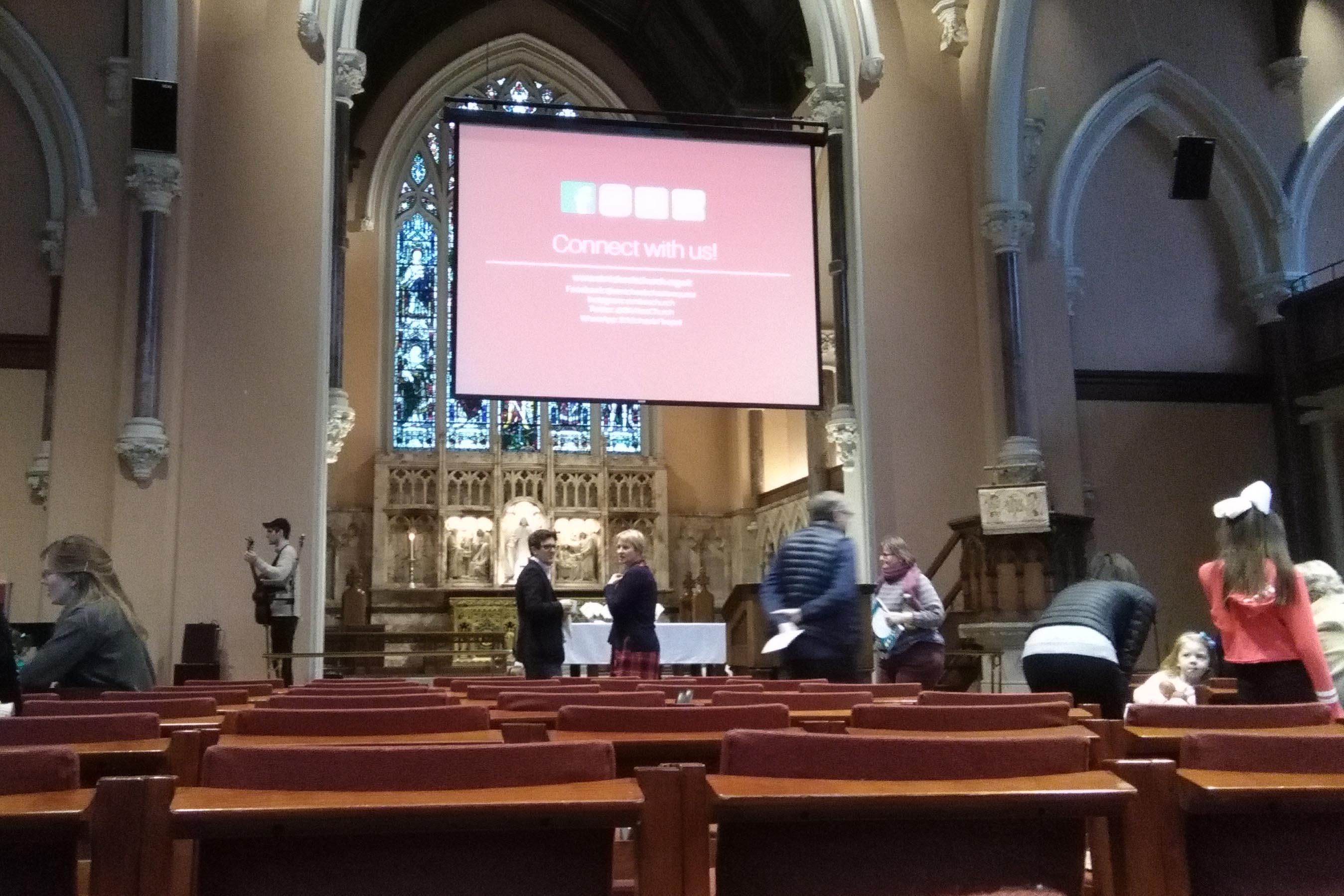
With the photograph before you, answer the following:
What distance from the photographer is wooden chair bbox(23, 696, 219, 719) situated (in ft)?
8.50

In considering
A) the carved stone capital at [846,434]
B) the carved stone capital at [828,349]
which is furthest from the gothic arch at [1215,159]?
the carved stone capital at [846,434]

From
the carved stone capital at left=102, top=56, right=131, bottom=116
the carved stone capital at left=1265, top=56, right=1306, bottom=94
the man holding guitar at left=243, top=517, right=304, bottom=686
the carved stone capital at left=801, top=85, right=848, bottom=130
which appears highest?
the carved stone capital at left=1265, top=56, right=1306, bottom=94

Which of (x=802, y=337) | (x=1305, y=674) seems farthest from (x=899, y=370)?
(x=1305, y=674)

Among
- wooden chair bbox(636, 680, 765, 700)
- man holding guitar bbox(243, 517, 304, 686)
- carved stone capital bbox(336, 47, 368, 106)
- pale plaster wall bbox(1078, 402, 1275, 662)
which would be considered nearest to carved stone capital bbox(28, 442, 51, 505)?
man holding guitar bbox(243, 517, 304, 686)

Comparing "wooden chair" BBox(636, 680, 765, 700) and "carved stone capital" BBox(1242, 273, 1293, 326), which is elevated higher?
"carved stone capital" BBox(1242, 273, 1293, 326)

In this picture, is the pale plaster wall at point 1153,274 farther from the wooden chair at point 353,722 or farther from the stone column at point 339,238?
the wooden chair at point 353,722

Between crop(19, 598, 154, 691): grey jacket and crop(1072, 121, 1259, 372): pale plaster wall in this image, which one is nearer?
crop(19, 598, 154, 691): grey jacket

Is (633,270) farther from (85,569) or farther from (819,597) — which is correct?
(85,569)

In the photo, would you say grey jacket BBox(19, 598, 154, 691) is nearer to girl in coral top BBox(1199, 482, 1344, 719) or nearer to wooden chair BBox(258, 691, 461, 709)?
wooden chair BBox(258, 691, 461, 709)

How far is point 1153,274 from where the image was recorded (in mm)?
11852

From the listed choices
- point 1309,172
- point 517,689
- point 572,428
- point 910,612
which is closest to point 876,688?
point 517,689

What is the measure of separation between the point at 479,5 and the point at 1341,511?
12650mm

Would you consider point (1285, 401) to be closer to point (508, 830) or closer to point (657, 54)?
point (657, 54)

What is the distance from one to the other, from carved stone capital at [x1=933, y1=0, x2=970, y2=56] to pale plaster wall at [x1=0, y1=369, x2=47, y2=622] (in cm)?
813
